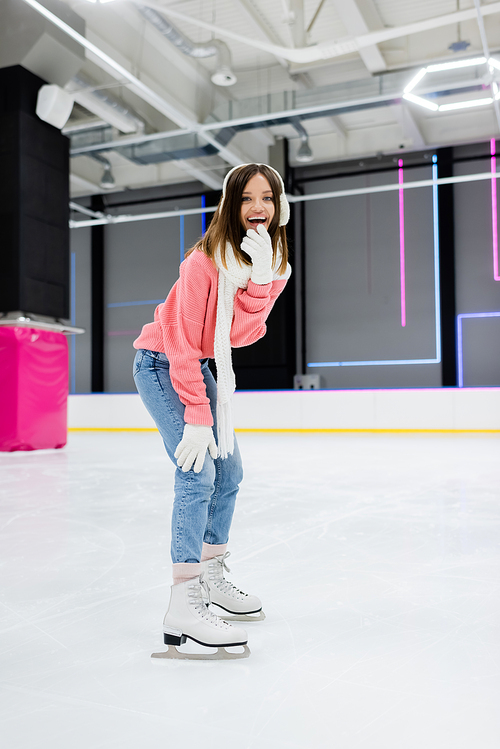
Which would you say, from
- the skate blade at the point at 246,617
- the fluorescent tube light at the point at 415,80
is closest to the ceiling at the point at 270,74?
the fluorescent tube light at the point at 415,80

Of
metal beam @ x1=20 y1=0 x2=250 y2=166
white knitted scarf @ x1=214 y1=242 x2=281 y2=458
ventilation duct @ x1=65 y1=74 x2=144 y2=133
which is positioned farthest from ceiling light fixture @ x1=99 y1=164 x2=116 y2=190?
white knitted scarf @ x1=214 y1=242 x2=281 y2=458

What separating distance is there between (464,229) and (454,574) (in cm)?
864

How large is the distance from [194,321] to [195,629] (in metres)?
0.65

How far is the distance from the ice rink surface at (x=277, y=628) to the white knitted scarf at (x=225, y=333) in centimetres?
46

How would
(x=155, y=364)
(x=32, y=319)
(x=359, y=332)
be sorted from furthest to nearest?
(x=359, y=332) < (x=32, y=319) < (x=155, y=364)

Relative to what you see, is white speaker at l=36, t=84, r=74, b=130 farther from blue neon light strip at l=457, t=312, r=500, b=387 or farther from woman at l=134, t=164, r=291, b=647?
blue neon light strip at l=457, t=312, r=500, b=387

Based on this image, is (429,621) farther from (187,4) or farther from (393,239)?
(393,239)

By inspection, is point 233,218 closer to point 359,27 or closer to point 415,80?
point 415,80

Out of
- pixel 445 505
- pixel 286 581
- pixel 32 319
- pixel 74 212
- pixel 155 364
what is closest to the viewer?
pixel 155 364

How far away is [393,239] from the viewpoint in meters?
9.94

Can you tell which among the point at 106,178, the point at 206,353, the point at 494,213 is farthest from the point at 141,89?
the point at 206,353

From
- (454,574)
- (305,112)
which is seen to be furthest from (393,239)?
(454,574)

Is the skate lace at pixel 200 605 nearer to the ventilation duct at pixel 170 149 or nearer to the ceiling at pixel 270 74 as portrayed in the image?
the ceiling at pixel 270 74

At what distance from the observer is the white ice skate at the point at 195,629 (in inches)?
49.7
